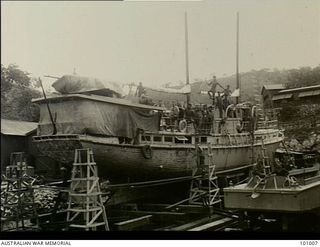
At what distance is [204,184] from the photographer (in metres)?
4.75

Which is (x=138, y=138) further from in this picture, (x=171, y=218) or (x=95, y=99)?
(x=171, y=218)

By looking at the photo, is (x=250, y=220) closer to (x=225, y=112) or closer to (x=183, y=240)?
(x=183, y=240)

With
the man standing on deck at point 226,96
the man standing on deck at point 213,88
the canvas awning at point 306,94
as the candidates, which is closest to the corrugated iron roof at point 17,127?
the man standing on deck at point 213,88

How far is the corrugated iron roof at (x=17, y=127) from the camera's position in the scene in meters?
4.18

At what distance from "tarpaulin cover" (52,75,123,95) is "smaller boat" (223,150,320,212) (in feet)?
4.85

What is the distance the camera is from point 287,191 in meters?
3.40

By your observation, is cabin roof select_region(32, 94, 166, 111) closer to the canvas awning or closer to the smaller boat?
the smaller boat

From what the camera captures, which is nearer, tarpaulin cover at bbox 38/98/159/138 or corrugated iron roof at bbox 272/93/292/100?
corrugated iron roof at bbox 272/93/292/100

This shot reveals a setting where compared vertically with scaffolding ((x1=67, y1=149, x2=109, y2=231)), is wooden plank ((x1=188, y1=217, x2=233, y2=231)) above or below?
below

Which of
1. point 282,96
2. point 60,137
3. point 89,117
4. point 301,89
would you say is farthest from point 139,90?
point 301,89

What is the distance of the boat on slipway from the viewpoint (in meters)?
4.34

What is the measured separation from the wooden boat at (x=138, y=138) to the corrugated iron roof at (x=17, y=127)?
0.20 meters

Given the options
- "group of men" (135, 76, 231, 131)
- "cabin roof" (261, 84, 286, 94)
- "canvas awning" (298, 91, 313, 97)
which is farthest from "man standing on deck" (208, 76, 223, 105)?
"canvas awning" (298, 91, 313, 97)

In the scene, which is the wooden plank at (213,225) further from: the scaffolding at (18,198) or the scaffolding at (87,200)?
the scaffolding at (18,198)
